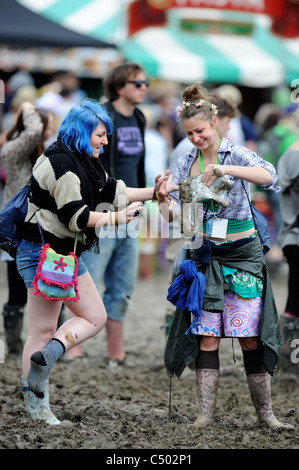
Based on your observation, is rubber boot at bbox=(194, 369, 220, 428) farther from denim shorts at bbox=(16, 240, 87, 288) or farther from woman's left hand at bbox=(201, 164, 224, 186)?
woman's left hand at bbox=(201, 164, 224, 186)

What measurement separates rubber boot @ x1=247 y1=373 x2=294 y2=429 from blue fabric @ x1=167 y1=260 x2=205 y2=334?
497mm

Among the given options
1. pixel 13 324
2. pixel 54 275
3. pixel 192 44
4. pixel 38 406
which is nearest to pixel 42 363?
pixel 38 406

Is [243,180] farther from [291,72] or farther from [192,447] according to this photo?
[291,72]

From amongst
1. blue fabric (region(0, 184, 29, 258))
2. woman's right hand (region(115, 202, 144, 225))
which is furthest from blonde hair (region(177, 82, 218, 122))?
blue fabric (region(0, 184, 29, 258))

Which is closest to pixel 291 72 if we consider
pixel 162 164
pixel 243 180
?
pixel 162 164

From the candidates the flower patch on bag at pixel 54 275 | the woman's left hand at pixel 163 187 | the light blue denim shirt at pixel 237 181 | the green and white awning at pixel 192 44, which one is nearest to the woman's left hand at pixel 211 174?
the light blue denim shirt at pixel 237 181

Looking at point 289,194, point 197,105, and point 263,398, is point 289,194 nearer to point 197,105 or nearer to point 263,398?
point 197,105

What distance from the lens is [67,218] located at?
3.87 metres

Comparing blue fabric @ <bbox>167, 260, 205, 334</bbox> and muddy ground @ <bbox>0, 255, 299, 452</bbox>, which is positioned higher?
blue fabric @ <bbox>167, 260, 205, 334</bbox>

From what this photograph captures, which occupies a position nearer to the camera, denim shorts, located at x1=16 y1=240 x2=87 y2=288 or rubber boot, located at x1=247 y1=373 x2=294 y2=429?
denim shorts, located at x1=16 y1=240 x2=87 y2=288

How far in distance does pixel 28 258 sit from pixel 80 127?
77 cm

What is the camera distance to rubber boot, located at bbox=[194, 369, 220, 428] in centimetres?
416

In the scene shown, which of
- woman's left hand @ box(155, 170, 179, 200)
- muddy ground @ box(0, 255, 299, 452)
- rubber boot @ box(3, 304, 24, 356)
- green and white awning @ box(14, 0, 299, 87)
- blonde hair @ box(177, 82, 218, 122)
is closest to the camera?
muddy ground @ box(0, 255, 299, 452)
